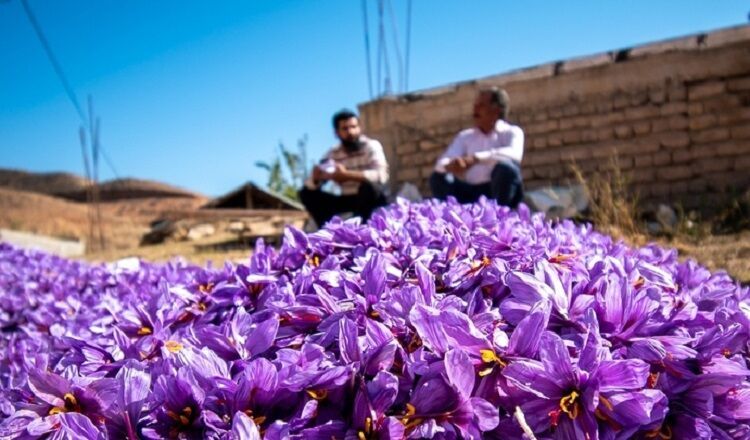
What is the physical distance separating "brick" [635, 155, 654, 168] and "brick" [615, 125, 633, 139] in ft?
0.86

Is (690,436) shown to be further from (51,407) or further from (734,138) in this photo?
(734,138)

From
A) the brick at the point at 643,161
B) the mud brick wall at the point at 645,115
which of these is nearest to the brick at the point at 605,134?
the mud brick wall at the point at 645,115

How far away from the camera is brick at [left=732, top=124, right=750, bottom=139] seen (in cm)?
574

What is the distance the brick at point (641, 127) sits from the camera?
240 inches

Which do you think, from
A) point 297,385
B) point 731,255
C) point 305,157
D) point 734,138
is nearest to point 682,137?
point 734,138

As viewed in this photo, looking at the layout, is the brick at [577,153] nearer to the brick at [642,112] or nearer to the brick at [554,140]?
the brick at [554,140]

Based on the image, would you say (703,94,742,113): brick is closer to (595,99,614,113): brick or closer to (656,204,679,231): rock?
(595,99,614,113): brick

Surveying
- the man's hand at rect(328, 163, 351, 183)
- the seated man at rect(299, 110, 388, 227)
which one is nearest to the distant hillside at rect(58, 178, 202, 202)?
the seated man at rect(299, 110, 388, 227)

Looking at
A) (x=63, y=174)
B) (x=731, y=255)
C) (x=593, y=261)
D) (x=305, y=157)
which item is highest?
(x=63, y=174)

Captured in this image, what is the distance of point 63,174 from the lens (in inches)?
1350

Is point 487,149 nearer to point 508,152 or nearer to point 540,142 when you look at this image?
point 508,152

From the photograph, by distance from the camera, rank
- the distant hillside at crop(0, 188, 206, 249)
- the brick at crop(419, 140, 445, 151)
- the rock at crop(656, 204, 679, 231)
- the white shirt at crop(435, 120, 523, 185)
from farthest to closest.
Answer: the distant hillside at crop(0, 188, 206, 249) < the brick at crop(419, 140, 445, 151) < the rock at crop(656, 204, 679, 231) < the white shirt at crop(435, 120, 523, 185)

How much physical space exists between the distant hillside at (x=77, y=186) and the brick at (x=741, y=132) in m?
27.0

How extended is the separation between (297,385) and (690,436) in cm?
53
